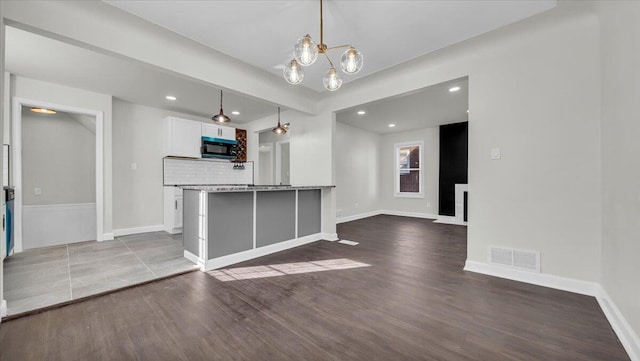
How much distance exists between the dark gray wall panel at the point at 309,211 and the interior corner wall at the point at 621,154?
3.42 m

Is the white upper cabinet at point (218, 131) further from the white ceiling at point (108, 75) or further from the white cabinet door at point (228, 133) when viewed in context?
the white ceiling at point (108, 75)

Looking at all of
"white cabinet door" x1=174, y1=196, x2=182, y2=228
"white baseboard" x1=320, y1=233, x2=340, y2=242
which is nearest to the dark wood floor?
"white baseboard" x1=320, y1=233, x2=340, y2=242

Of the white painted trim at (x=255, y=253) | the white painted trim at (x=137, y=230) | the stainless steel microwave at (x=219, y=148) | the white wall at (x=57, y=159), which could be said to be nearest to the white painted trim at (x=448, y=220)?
the white painted trim at (x=255, y=253)

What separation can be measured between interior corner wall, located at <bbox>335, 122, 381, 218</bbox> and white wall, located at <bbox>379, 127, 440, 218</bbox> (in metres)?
Result: 0.23

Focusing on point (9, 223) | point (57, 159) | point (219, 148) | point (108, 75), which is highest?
point (108, 75)

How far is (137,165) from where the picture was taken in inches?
193

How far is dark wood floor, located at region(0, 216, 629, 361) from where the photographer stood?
4.91ft

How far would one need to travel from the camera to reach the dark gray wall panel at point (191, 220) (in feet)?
10.1

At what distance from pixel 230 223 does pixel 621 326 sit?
11.7ft

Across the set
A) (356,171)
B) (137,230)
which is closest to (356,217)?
(356,171)

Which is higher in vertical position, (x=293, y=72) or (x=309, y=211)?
(x=293, y=72)

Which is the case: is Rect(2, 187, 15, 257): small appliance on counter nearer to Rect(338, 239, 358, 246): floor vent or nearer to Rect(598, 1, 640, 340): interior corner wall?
Rect(338, 239, 358, 246): floor vent

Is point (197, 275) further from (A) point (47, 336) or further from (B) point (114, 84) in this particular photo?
(B) point (114, 84)

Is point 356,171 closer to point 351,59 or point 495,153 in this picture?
point 495,153
